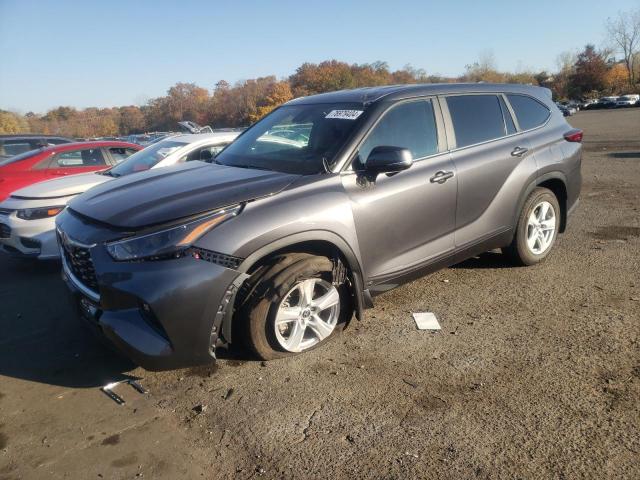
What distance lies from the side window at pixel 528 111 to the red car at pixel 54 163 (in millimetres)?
6101

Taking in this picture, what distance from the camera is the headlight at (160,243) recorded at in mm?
2732

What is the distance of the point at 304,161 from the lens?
351cm

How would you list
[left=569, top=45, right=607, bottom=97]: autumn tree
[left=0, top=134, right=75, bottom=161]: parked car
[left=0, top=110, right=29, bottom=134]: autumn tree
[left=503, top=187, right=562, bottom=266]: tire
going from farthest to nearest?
[left=569, top=45, right=607, bottom=97]: autumn tree → [left=0, top=110, right=29, bottom=134]: autumn tree → [left=0, top=134, right=75, bottom=161]: parked car → [left=503, top=187, right=562, bottom=266]: tire

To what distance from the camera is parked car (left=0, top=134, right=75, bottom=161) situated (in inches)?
399

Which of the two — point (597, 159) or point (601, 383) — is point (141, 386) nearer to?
point (601, 383)

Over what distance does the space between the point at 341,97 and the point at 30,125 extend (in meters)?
69.8

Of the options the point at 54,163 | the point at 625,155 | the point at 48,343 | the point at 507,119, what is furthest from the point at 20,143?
the point at 625,155

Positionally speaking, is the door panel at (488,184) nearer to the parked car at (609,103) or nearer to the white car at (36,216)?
the white car at (36,216)

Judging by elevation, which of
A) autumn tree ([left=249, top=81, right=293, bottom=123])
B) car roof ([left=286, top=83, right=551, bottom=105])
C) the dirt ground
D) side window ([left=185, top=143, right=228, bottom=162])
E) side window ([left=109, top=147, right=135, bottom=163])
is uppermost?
autumn tree ([left=249, top=81, right=293, bottom=123])

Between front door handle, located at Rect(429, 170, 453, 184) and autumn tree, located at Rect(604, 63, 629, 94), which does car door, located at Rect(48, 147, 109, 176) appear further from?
autumn tree, located at Rect(604, 63, 629, 94)

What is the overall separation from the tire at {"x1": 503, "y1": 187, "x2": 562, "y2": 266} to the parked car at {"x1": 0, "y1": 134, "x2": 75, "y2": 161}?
32.1 ft

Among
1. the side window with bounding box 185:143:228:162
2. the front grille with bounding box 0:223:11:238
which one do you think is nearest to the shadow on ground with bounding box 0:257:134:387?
the front grille with bounding box 0:223:11:238

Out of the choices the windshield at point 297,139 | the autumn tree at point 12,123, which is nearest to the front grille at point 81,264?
the windshield at point 297,139

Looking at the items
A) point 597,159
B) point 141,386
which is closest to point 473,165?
point 141,386
